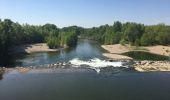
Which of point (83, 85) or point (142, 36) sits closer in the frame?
point (83, 85)

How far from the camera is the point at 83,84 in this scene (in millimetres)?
38625

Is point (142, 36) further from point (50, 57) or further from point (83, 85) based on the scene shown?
point (83, 85)

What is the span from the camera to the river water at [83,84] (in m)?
33.5

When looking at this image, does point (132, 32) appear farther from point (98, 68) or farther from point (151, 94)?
point (151, 94)

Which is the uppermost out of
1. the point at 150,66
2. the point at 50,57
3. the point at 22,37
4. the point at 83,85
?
the point at 22,37

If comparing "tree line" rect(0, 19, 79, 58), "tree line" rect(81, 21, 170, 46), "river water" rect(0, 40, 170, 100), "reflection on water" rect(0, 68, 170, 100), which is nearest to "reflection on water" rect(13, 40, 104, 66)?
"tree line" rect(0, 19, 79, 58)

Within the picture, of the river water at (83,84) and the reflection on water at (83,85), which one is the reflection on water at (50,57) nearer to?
the river water at (83,84)

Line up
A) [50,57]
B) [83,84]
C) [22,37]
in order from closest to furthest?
[83,84]
[50,57]
[22,37]

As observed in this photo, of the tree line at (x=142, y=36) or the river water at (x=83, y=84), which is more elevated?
Result: the tree line at (x=142, y=36)

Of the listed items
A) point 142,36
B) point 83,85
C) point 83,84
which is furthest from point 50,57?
point 142,36

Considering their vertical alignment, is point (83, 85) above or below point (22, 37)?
below

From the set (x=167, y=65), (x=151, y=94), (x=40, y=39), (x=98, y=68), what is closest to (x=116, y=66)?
(x=98, y=68)

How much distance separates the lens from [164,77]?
4328 cm

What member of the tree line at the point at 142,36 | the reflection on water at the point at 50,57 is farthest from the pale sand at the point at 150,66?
the tree line at the point at 142,36
